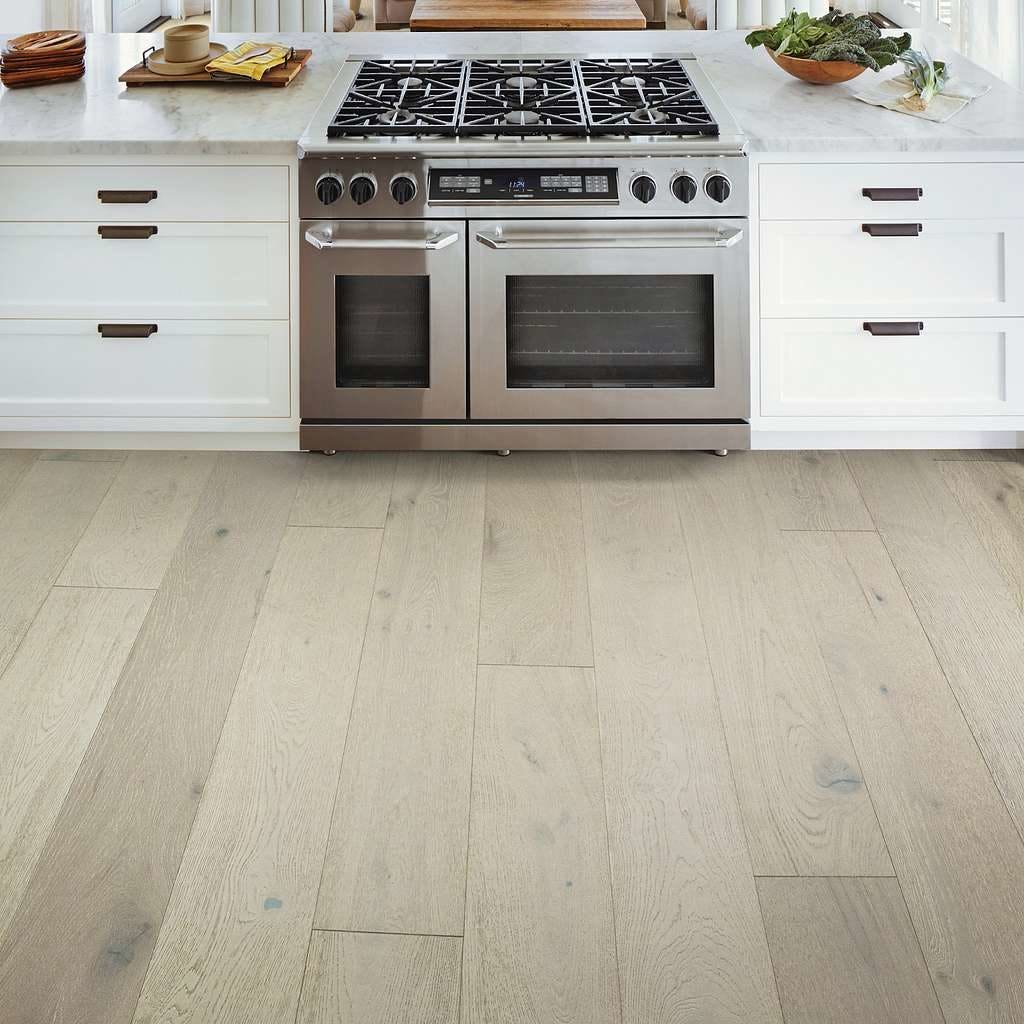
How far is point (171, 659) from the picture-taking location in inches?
97.9

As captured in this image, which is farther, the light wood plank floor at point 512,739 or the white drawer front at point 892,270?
the white drawer front at point 892,270

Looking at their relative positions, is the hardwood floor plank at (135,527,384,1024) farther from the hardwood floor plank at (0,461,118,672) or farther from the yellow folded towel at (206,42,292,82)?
the yellow folded towel at (206,42,292,82)

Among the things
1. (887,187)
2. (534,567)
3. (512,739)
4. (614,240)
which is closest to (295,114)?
(614,240)

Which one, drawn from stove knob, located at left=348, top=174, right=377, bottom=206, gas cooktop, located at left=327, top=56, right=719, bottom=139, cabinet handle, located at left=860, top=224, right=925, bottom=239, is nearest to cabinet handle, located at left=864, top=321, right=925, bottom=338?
cabinet handle, located at left=860, top=224, right=925, bottom=239

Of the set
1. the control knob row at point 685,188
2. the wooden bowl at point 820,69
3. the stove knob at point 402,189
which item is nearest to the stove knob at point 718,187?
the control knob row at point 685,188

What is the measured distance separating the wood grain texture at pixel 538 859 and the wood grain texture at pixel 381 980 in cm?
3

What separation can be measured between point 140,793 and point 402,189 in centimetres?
157

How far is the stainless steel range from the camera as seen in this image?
3006 mm

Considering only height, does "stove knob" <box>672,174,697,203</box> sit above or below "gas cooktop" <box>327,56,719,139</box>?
below

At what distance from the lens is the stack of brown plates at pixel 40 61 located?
3305 mm

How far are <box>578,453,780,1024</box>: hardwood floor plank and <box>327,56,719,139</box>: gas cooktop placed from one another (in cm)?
93

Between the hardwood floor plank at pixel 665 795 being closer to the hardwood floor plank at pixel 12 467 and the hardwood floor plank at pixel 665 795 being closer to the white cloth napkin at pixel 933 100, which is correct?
the white cloth napkin at pixel 933 100

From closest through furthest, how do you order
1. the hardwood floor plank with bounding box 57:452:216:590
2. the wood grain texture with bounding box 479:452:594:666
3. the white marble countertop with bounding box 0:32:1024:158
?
the wood grain texture with bounding box 479:452:594:666
the hardwood floor plank with bounding box 57:452:216:590
the white marble countertop with bounding box 0:32:1024:158

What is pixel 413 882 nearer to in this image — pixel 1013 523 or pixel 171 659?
pixel 171 659
